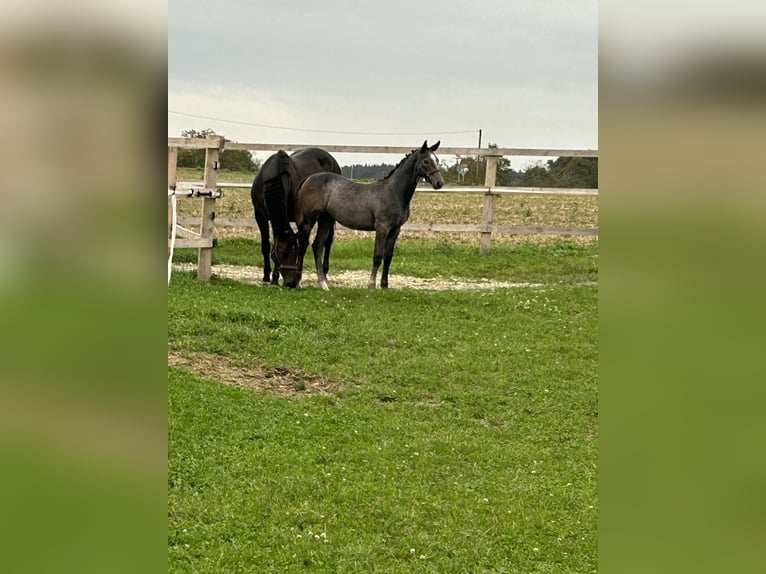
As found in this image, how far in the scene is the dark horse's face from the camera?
977cm

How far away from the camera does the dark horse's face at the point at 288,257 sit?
9773 mm

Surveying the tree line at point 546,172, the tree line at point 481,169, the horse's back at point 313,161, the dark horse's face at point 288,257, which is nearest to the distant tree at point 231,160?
the tree line at point 481,169

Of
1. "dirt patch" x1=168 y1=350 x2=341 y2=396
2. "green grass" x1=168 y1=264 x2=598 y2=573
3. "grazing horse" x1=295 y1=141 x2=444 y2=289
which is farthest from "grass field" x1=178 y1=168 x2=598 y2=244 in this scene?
"dirt patch" x1=168 y1=350 x2=341 y2=396

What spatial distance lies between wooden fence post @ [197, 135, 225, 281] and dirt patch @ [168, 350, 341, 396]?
3.29 meters

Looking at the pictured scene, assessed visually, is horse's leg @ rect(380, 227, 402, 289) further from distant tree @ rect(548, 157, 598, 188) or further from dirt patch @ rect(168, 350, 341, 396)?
distant tree @ rect(548, 157, 598, 188)

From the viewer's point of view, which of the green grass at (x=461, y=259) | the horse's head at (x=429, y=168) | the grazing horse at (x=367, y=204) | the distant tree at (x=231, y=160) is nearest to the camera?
the horse's head at (x=429, y=168)

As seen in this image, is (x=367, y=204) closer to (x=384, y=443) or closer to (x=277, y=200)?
(x=277, y=200)

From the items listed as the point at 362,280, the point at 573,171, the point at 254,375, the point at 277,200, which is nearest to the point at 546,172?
the point at 573,171

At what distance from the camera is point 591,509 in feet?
13.5

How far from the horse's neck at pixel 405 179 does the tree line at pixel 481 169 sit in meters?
0.91

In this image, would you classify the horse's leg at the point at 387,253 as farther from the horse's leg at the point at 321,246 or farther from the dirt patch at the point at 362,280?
the horse's leg at the point at 321,246
